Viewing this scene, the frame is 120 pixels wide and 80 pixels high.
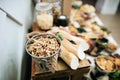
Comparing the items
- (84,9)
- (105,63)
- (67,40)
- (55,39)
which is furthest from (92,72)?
(84,9)

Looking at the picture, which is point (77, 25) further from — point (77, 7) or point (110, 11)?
point (110, 11)

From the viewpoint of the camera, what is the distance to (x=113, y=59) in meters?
1.40

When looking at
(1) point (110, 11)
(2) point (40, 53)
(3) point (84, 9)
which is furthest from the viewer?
(1) point (110, 11)

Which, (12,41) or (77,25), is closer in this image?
(12,41)

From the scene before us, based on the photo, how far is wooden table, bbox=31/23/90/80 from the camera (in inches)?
35.5

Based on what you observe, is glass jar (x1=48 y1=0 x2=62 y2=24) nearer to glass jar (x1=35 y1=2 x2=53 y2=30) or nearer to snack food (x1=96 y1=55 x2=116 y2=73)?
glass jar (x1=35 y1=2 x2=53 y2=30)

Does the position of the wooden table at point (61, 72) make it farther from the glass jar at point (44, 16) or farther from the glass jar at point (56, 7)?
the glass jar at point (56, 7)

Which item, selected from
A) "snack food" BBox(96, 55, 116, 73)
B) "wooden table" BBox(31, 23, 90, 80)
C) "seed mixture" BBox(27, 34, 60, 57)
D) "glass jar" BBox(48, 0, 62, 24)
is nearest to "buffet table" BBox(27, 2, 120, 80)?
"wooden table" BBox(31, 23, 90, 80)

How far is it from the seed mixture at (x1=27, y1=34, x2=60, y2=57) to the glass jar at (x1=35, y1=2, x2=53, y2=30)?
0.35m

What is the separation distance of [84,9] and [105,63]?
1.00 meters

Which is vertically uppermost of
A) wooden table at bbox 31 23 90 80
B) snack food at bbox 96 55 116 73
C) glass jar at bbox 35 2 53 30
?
glass jar at bbox 35 2 53 30

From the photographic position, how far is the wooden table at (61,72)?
2.96 ft

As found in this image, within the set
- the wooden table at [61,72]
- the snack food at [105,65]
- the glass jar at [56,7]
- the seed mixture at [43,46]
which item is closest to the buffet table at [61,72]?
the wooden table at [61,72]

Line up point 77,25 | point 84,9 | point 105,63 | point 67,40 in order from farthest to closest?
point 84,9 < point 77,25 < point 105,63 < point 67,40
